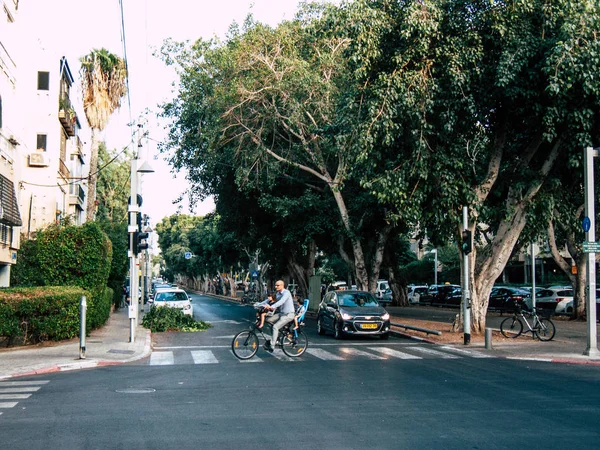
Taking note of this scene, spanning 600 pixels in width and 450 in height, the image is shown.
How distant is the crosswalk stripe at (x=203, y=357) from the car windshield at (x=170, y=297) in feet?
42.7

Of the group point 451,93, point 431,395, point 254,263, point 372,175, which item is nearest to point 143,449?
point 431,395

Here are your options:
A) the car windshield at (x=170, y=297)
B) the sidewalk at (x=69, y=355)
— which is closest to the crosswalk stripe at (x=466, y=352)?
the sidewalk at (x=69, y=355)

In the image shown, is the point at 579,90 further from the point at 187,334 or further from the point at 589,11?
the point at 187,334

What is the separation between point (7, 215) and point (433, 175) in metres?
14.2

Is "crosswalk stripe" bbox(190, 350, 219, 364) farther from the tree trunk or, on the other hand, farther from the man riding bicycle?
the tree trunk

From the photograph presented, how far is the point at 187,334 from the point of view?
24.7 m

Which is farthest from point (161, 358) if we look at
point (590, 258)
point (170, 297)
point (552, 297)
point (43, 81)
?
point (552, 297)

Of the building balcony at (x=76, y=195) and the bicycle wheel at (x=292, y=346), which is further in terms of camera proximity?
the building balcony at (x=76, y=195)

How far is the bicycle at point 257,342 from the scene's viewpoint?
16.2 m

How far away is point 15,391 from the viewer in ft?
38.0

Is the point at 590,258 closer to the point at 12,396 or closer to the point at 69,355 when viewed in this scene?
the point at 69,355

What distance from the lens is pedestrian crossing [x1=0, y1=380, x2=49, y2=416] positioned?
10.3 meters

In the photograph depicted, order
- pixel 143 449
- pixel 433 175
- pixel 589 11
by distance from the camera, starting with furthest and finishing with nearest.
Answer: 1. pixel 433 175
2. pixel 589 11
3. pixel 143 449

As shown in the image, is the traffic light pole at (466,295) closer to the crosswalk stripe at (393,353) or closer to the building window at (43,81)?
the crosswalk stripe at (393,353)
